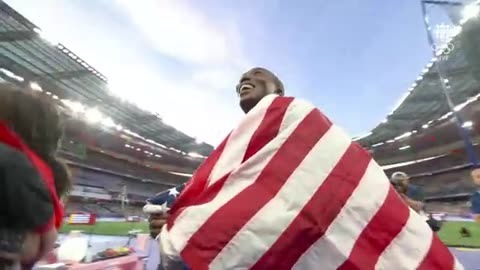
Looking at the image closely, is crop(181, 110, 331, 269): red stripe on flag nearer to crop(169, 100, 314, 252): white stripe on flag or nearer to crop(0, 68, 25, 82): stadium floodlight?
crop(169, 100, 314, 252): white stripe on flag

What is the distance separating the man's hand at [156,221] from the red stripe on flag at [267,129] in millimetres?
314

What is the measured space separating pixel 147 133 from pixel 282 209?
2389 centimetres

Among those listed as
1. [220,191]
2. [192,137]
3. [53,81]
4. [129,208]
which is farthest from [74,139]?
[220,191]

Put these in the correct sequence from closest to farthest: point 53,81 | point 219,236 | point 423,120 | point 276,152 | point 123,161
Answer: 1. point 219,236
2. point 276,152
3. point 53,81
4. point 123,161
5. point 423,120

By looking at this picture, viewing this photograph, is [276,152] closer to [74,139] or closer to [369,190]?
[369,190]

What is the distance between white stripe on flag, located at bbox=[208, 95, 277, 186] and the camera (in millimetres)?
916

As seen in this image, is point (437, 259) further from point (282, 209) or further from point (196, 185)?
point (196, 185)

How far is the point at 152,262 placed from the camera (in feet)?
9.92

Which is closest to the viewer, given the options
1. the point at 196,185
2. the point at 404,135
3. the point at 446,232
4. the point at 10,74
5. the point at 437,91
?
the point at 196,185

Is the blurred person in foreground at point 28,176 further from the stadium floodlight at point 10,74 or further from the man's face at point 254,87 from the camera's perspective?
the stadium floodlight at point 10,74

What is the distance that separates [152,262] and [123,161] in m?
19.1

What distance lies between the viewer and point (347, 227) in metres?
0.84

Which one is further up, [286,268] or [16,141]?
[16,141]

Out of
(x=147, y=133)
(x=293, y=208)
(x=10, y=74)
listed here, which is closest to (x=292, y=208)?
(x=293, y=208)
